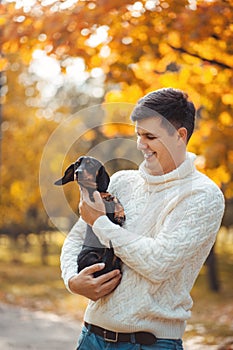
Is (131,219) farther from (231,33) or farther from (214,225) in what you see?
(231,33)

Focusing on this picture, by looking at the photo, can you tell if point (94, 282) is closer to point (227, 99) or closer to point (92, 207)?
point (92, 207)

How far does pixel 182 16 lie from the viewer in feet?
19.7

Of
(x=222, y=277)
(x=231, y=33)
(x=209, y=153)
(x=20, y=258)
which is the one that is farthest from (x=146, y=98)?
(x=20, y=258)

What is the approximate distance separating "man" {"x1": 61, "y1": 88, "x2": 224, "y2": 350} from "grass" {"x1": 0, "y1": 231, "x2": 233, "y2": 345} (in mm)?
6939

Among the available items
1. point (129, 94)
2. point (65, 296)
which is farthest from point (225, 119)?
point (65, 296)

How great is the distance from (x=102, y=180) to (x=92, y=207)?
0.12m

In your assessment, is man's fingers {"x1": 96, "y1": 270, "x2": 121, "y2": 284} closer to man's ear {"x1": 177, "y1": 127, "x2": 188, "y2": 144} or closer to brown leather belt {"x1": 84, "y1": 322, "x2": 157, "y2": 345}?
brown leather belt {"x1": 84, "y1": 322, "x2": 157, "y2": 345}

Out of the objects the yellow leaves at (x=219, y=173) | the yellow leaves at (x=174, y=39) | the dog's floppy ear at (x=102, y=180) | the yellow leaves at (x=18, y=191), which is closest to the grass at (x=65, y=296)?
the yellow leaves at (x=18, y=191)

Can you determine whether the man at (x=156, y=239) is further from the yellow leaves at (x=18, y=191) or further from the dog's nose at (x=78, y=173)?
the yellow leaves at (x=18, y=191)

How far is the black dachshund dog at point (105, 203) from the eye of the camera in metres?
2.60

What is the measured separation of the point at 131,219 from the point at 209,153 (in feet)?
15.9

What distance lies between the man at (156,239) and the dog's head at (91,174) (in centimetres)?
5

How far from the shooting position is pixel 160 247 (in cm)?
250

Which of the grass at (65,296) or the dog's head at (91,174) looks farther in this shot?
the grass at (65,296)
